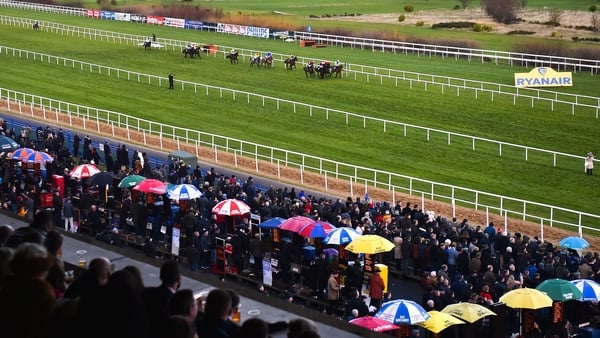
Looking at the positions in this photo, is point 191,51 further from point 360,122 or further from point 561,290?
point 561,290

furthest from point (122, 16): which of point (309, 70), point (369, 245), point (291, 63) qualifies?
point (369, 245)

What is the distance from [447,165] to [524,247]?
1372 cm

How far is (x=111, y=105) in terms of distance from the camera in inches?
1784

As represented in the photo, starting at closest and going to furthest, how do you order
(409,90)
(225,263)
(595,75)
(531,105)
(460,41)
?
(225,263) → (531,105) → (409,90) → (595,75) → (460,41)

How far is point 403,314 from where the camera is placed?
49.0 ft

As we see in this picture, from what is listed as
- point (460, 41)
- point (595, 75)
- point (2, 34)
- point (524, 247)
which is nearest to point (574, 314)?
point (524, 247)

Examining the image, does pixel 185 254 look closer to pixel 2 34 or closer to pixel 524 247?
pixel 524 247

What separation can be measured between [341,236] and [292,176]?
13096 millimetres

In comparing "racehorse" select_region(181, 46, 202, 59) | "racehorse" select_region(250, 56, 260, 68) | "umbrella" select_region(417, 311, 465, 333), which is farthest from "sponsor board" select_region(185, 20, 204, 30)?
"umbrella" select_region(417, 311, 465, 333)

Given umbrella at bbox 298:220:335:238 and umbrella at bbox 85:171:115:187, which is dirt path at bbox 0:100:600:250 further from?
umbrella at bbox 85:171:115:187

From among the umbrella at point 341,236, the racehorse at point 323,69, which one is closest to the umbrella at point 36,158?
the umbrella at point 341,236

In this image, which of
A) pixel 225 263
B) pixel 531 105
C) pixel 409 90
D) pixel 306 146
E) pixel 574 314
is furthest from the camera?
pixel 409 90

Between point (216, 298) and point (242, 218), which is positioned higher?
point (216, 298)

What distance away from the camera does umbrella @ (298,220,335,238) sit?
20158mm
